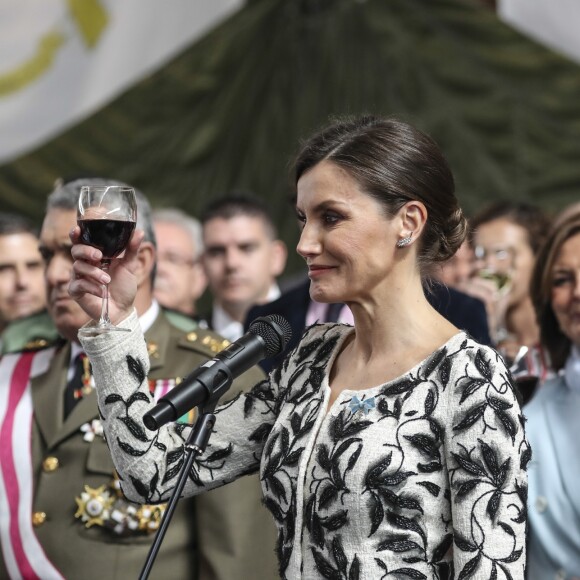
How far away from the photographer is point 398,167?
7.82 ft

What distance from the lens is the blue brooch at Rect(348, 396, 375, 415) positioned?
232 cm

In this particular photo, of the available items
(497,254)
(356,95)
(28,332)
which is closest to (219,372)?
(28,332)

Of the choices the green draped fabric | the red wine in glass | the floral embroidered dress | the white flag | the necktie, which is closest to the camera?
the floral embroidered dress

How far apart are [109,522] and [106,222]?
1.08 m

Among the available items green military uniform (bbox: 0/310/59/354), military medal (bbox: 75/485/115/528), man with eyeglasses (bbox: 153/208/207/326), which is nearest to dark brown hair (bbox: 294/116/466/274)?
military medal (bbox: 75/485/115/528)

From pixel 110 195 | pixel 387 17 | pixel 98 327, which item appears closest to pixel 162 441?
pixel 98 327

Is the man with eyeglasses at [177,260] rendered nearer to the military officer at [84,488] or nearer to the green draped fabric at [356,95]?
the green draped fabric at [356,95]

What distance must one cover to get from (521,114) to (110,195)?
530 cm

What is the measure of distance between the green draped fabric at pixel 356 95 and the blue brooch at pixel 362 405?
198 inches

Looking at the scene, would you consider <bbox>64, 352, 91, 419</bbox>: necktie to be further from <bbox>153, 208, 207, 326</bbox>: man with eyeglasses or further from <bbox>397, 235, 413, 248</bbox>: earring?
<bbox>153, 208, 207, 326</bbox>: man with eyeglasses

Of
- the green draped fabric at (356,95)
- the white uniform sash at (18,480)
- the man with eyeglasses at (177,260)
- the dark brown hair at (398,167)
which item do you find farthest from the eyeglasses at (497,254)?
the dark brown hair at (398,167)

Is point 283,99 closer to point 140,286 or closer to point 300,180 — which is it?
point 140,286

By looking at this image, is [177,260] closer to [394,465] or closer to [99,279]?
[99,279]

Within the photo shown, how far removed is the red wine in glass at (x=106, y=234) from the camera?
7.56 feet
